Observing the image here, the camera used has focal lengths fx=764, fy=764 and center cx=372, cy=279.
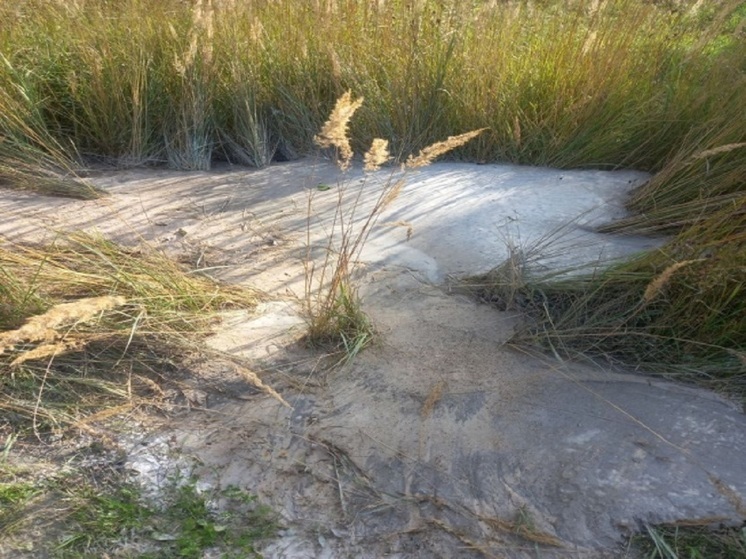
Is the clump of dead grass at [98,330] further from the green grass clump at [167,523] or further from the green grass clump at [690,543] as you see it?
the green grass clump at [690,543]

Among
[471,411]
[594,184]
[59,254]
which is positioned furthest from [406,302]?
[594,184]

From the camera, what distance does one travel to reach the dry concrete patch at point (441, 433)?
6.76 ft

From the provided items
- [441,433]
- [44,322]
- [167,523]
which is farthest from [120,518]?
[441,433]

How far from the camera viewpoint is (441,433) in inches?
91.5

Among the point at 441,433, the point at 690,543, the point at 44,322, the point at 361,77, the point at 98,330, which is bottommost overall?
the point at 690,543

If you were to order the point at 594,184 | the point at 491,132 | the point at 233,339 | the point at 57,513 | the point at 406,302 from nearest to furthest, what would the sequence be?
the point at 57,513 → the point at 233,339 → the point at 406,302 → the point at 594,184 → the point at 491,132

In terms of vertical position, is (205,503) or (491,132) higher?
(491,132)

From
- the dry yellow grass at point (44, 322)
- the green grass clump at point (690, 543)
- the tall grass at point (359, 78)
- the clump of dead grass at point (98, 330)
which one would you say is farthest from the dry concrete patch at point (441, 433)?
the tall grass at point (359, 78)

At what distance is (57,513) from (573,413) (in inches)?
60.1

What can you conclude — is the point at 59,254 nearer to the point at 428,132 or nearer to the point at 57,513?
the point at 57,513

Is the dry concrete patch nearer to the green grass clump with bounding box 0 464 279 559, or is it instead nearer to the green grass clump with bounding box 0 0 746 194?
the green grass clump with bounding box 0 464 279 559

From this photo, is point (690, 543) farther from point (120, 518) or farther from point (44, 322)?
point (44, 322)

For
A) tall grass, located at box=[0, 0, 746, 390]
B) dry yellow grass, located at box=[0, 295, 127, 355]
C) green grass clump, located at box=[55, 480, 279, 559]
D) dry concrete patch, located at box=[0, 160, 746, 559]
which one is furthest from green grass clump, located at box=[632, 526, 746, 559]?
tall grass, located at box=[0, 0, 746, 390]

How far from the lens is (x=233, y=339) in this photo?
271cm
